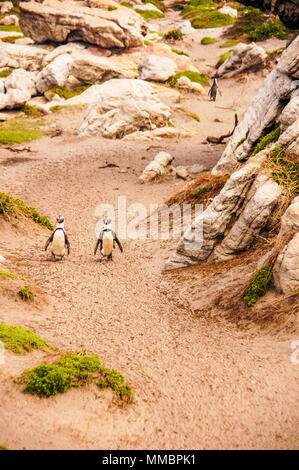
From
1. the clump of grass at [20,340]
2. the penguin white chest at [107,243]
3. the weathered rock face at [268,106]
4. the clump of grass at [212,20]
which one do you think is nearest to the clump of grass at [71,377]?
the clump of grass at [20,340]

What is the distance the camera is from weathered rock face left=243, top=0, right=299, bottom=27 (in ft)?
49.3

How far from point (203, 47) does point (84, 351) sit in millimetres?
55479

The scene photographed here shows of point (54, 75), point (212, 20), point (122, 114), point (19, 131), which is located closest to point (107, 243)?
point (122, 114)

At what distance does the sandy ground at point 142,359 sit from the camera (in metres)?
5.56

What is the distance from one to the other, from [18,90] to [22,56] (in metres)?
10.4

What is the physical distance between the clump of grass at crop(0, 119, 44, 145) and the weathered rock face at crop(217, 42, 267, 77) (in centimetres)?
2273

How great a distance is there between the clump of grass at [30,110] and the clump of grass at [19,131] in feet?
6.14

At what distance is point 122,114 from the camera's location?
27766mm

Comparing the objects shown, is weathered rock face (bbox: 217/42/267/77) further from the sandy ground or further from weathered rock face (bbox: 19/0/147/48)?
the sandy ground

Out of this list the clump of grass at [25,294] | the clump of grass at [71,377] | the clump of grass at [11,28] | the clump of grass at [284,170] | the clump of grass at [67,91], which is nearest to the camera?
the clump of grass at [71,377]

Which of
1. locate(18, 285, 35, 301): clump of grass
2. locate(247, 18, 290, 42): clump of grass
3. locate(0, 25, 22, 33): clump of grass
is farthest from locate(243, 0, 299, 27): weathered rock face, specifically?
locate(0, 25, 22, 33): clump of grass

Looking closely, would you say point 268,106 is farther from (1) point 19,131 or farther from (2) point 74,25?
(2) point 74,25

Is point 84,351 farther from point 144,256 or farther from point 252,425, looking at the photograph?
point 144,256

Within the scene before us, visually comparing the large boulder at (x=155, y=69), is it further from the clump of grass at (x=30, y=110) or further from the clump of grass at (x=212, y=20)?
the clump of grass at (x=212, y=20)
